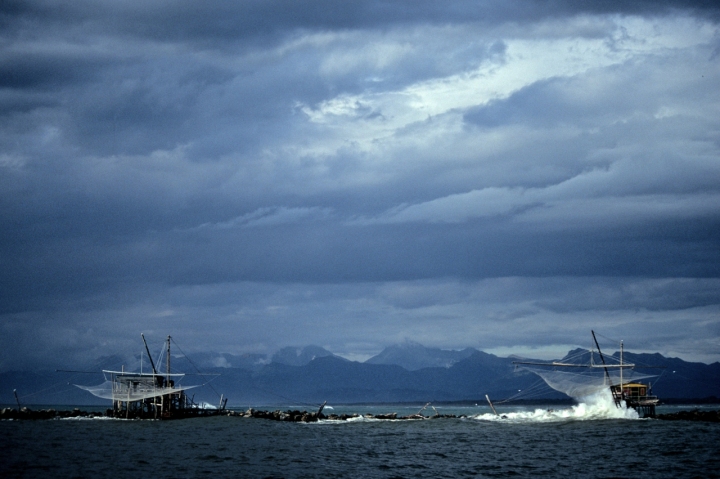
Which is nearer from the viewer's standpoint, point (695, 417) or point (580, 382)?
point (580, 382)

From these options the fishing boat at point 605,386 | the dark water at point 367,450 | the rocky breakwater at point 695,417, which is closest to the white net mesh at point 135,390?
the dark water at point 367,450

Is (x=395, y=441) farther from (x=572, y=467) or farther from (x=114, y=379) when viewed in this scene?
(x=114, y=379)

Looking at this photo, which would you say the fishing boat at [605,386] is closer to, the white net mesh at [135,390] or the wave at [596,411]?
the wave at [596,411]

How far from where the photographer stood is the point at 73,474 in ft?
158

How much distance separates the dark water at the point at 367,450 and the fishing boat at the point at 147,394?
10.6 meters

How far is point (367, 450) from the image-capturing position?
216 feet

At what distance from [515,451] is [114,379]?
67.1 metres

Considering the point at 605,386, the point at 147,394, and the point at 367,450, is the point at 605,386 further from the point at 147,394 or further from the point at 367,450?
the point at 147,394

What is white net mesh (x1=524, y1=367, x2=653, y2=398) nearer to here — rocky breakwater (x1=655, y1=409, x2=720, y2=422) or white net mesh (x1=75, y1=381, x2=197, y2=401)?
rocky breakwater (x1=655, y1=409, x2=720, y2=422)

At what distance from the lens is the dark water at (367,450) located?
50.9 metres

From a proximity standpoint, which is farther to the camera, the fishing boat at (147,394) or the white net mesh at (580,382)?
the fishing boat at (147,394)

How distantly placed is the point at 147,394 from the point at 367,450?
4797cm

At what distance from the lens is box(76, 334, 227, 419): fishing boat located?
106 m

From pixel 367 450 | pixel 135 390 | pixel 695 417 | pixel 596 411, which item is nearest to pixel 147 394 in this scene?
pixel 135 390
